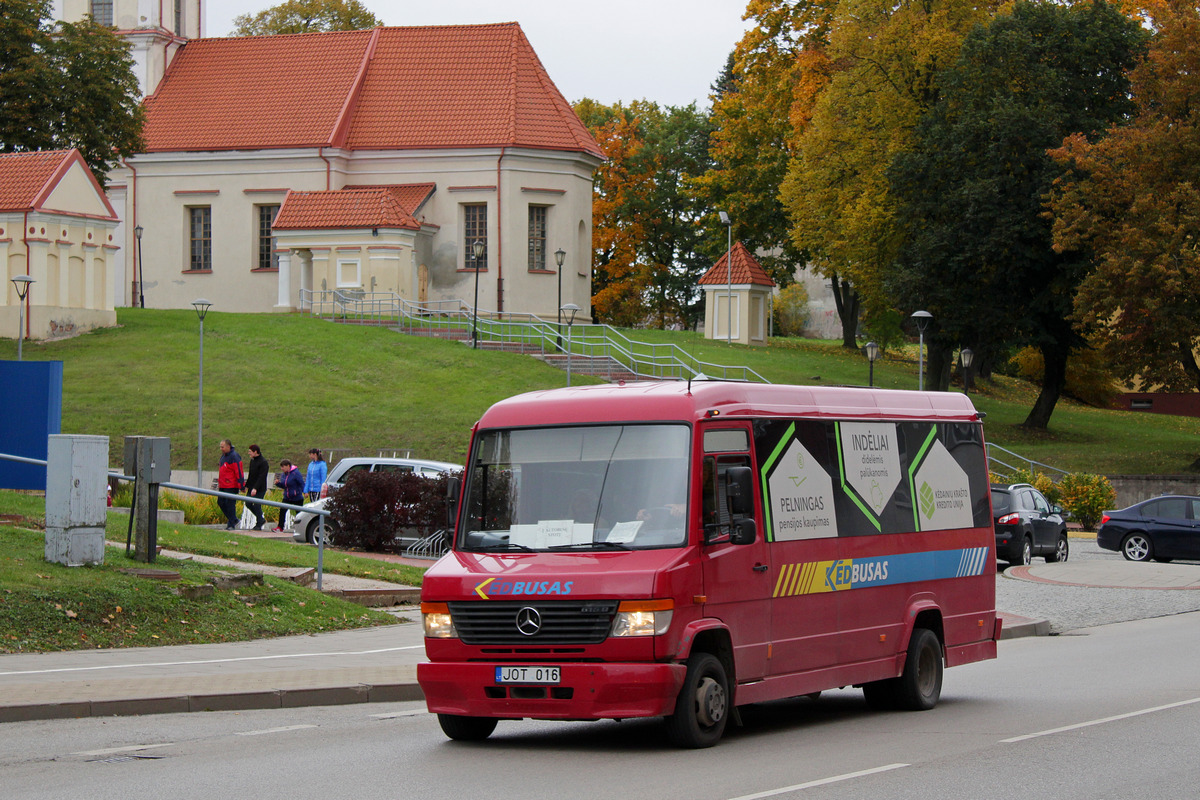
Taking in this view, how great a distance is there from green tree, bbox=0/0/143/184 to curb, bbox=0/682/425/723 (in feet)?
151

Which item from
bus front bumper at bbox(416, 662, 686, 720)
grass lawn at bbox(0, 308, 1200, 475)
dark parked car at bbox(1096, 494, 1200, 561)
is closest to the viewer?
bus front bumper at bbox(416, 662, 686, 720)

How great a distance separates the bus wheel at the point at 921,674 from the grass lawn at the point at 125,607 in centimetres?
733

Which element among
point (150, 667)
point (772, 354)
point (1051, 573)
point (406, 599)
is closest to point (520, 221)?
point (772, 354)

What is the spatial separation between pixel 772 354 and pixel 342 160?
20978 mm

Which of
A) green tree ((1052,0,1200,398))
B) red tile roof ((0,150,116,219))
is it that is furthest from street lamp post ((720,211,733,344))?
red tile roof ((0,150,116,219))

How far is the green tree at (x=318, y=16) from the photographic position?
267ft

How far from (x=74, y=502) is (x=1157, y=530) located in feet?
75.4

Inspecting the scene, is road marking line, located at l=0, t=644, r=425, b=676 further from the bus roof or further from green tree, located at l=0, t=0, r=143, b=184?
green tree, located at l=0, t=0, r=143, b=184

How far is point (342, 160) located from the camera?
63.5 m

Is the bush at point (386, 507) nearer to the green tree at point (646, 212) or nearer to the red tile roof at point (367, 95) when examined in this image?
the red tile roof at point (367, 95)

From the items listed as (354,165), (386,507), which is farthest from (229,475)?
(354,165)

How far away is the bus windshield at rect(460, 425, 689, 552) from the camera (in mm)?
10242

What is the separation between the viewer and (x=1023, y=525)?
27.9 m

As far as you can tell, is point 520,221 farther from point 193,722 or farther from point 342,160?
point 193,722
